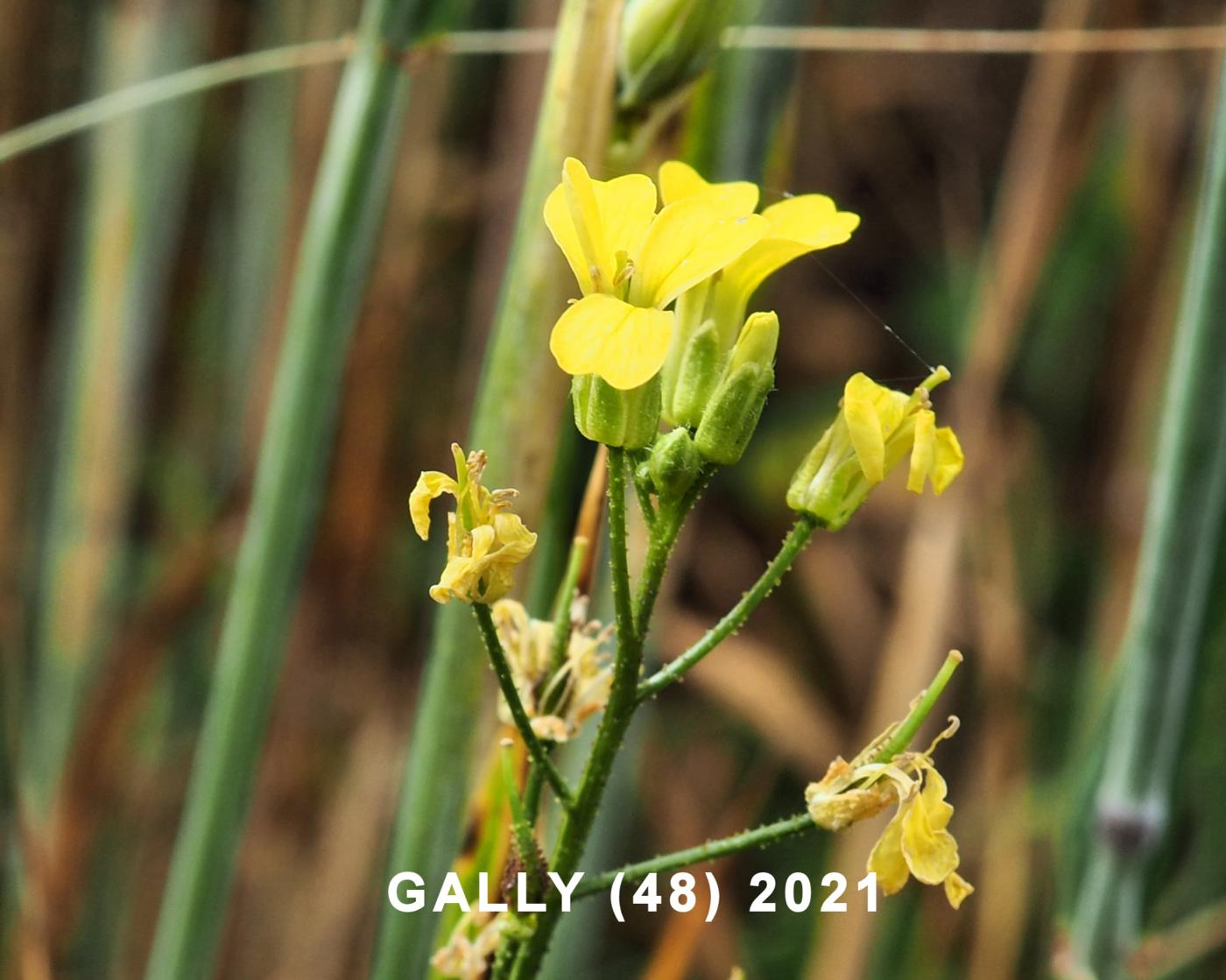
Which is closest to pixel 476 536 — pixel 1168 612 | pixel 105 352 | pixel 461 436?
pixel 1168 612

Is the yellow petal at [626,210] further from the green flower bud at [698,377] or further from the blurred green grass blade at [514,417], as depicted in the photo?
the blurred green grass blade at [514,417]

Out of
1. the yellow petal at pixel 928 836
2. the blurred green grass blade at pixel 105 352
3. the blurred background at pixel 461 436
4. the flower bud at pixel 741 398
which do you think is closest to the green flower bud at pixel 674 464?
the flower bud at pixel 741 398

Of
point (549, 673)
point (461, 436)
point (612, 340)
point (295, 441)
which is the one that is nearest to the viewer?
point (612, 340)

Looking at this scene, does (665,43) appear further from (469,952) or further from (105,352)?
(105,352)

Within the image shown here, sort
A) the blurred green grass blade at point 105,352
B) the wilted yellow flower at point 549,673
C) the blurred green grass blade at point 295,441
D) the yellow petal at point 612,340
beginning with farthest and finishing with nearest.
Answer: the blurred green grass blade at point 105,352 → the blurred green grass blade at point 295,441 → the wilted yellow flower at point 549,673 → the yellow petal at point 612,340

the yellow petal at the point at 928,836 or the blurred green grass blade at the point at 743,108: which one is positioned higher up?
the blurred green grass blade at the point at 743,108

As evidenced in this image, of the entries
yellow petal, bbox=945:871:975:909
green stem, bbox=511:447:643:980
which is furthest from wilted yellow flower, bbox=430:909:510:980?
yellow petal, bbox=945:871:975:909

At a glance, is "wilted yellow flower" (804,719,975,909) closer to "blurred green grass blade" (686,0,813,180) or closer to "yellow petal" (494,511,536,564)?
"yellow petal" (494,511,536,564)
